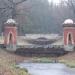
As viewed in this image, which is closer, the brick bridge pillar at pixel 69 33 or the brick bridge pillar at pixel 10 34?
the brick bridge pillar at pixel 69 33

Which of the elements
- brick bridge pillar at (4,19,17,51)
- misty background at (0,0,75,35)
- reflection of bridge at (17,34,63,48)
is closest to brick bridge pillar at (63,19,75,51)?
reflection of bridge at (17,34,63,48)

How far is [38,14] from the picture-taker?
75.3 metres

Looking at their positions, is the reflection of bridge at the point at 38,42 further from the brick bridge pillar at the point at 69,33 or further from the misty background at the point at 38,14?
the misty background at the point at 38,14

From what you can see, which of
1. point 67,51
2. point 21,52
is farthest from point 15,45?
point 67,51

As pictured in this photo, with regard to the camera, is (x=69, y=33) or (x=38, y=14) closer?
(x=69, y=33)

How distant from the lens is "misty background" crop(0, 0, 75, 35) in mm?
53713

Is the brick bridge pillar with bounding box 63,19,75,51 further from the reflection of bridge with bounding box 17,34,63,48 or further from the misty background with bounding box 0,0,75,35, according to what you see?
the misty background with bounding box 0,0,75,35

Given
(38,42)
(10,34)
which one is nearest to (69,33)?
(38,42)

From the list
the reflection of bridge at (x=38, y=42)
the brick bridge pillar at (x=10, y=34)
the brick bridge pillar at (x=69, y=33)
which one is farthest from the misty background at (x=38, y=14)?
the brick bridge pillar at (x=69, y=33)

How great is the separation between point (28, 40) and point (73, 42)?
4.52 meters

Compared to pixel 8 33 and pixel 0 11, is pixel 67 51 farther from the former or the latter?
pixel 0 11

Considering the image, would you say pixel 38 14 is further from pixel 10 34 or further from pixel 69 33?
pixel 69 33

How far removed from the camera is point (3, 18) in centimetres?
5425

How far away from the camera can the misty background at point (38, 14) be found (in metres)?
53.7
